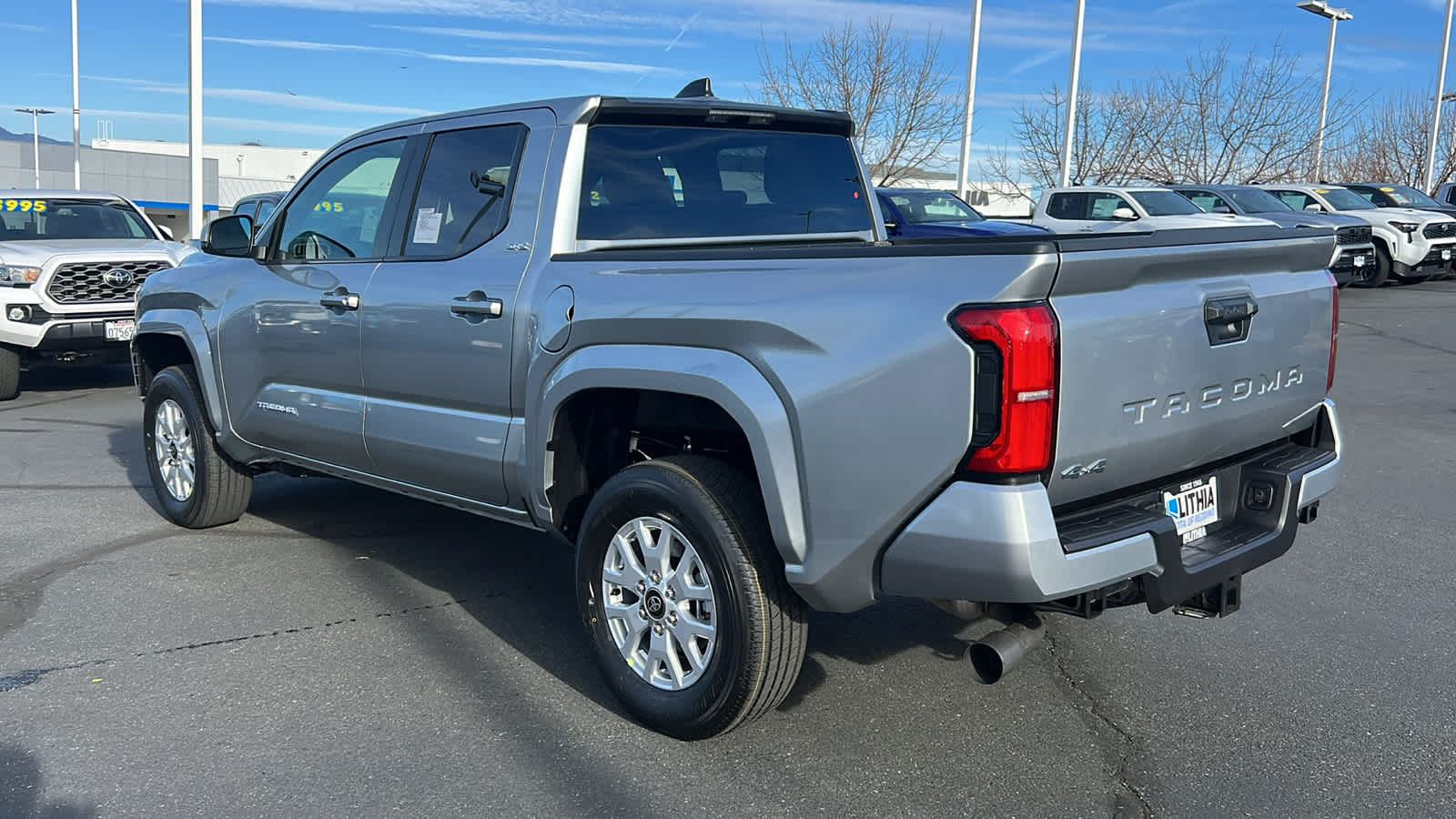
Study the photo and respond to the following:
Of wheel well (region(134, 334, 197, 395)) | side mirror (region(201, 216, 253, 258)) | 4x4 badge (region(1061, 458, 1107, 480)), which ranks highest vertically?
side mirror (region(201, 216, 253, 258))

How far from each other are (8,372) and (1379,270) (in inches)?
787

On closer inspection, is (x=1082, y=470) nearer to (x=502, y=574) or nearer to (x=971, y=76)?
(x=502, y=574)

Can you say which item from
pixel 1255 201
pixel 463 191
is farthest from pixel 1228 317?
pixel 1255 201

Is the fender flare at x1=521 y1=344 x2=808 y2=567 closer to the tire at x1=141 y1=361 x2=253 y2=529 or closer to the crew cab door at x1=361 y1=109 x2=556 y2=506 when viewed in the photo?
the crew cab door at x1=361 y1=109 x2=556 y2=506

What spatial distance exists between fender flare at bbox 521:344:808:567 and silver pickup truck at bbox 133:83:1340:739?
1 centimetres

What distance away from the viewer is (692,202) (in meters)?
4.59

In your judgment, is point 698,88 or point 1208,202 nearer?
point 698,88

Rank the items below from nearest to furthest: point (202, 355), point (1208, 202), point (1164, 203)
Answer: point (202, 355) → point (1164, 203) → point (1208, 202)

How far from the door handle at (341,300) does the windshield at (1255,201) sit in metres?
17.9

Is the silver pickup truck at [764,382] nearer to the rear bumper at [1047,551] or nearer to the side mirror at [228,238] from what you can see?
the rear bumper at [1047,551]

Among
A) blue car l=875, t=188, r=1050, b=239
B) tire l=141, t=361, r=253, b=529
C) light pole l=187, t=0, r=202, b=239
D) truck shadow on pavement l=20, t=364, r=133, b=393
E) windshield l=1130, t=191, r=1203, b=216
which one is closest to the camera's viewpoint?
tire l=141, t=361, r=253, b=529

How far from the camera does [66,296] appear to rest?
10.9 m

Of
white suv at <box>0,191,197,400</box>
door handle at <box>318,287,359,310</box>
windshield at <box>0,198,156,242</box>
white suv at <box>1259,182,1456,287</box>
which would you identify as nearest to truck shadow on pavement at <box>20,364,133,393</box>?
white suv at <box>0,191,197,400</box>

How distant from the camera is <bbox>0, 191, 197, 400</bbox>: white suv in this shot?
10680 mm
